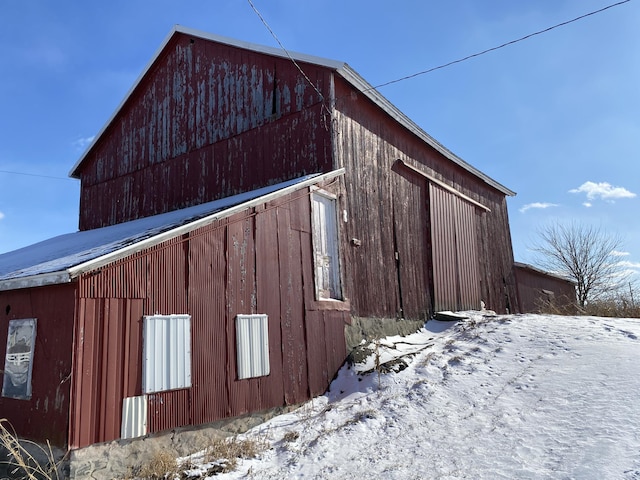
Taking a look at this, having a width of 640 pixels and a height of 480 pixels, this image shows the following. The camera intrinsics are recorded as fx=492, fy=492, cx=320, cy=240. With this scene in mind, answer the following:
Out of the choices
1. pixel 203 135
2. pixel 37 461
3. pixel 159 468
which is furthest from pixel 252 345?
pixel 203 135

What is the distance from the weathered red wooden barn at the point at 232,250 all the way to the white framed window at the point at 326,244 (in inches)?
2.0

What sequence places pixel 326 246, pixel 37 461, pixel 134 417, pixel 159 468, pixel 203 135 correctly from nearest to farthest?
pixel 159 468, pixel 37 461, pixel 134 417, pixel 326 246, pixel 203 135

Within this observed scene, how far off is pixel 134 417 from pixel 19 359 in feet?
7.11

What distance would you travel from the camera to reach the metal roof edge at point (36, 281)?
6.42 metres

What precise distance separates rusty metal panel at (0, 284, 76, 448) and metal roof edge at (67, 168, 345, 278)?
0.43 metres

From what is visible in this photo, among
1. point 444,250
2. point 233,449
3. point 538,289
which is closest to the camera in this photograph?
point 233,449

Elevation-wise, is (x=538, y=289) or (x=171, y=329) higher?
(x=538, y=289)

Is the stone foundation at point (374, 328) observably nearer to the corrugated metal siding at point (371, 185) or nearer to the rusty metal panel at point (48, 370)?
the corrugated metal siding at point (371, 185)

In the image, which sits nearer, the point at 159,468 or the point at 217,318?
the point at 159,468

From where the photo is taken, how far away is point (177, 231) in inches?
302

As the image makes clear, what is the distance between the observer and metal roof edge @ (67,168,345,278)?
652cm

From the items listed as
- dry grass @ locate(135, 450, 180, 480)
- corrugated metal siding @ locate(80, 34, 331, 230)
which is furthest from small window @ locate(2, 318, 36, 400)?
corrugated metal siding @ locate(80, 34, 331, 230)

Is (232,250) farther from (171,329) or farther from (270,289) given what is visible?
(171,329)

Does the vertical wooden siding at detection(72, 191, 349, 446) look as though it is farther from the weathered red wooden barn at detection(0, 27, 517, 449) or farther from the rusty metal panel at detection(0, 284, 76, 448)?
the rusty metal panel at detection(0, 284, 76, 448)
